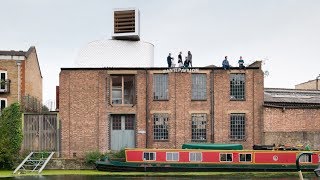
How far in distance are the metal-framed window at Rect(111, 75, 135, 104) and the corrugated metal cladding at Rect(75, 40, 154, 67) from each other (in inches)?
99.3

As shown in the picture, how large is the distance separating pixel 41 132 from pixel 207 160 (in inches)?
476

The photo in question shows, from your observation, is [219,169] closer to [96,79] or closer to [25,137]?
[96,79]

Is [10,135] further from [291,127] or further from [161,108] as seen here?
[291,127]

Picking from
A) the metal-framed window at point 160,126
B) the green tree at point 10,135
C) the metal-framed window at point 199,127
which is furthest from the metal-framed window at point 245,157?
the green tree at point 10,135

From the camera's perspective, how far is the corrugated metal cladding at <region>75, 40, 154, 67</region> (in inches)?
1570

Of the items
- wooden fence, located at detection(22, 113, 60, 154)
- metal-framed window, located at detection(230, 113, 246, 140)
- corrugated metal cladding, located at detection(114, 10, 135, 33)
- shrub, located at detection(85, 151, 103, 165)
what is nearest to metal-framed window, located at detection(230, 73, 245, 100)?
metal-framed window, located at detection(230, 113, 246, 140)

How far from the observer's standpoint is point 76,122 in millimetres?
36469

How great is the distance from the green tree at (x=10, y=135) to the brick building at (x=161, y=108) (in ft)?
10.1

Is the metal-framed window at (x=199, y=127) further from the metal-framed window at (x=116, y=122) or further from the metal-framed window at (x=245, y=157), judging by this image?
the metal-framed window at (x=116, y=122)

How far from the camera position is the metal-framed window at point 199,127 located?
121 feet

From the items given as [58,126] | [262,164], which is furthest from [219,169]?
[58,126]

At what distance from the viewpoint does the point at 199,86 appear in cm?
3706

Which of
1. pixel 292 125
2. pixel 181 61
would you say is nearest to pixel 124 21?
pixel 181 61

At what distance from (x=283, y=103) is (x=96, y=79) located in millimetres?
15411
